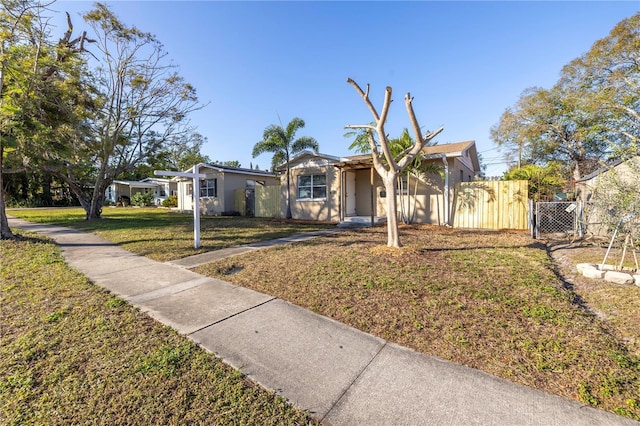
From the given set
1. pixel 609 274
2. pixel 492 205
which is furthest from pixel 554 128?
pixel 609 274

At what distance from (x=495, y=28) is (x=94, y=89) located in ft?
57.6

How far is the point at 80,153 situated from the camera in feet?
40.3

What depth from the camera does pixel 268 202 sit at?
55.9 ft

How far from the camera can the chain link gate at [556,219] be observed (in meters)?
8.52

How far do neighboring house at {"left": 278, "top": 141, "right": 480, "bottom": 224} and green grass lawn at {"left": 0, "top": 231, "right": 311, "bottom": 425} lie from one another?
32.4ft

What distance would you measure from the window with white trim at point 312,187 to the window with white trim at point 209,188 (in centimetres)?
771

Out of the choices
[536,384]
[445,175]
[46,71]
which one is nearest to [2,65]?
[46,71]

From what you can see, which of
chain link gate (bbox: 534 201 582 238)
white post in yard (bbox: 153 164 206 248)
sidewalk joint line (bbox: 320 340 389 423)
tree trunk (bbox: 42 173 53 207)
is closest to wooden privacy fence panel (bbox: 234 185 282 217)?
white post in yard (bbox: 153 164 206 248)

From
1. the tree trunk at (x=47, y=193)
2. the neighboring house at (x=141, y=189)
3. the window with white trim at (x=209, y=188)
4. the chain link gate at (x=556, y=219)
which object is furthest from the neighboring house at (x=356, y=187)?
the tree trunk at (x=47, y=193)

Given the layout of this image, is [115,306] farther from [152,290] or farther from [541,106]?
[541,106]

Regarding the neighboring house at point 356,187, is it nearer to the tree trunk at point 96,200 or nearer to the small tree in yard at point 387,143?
the small tree in yard at point 387,143

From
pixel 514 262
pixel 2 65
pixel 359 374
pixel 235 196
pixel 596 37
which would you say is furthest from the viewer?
pixel 235 196

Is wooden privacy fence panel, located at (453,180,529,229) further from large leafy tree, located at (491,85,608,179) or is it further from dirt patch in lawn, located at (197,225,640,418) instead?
large leafy tree, located at (491,85,608,179)

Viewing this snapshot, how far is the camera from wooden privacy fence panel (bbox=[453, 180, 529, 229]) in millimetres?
10570
